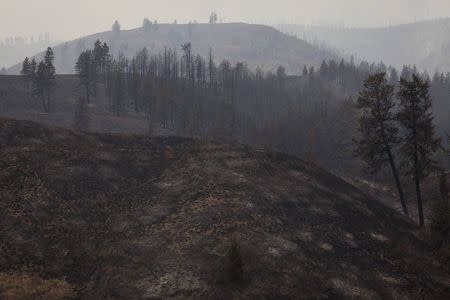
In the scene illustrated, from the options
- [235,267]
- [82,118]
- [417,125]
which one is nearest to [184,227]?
[235,267]

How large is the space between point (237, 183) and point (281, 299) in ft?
48.8

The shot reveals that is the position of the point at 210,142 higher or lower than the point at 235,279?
higher

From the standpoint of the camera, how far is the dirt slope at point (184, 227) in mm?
23328

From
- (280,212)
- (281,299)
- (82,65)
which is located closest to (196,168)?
(280,212)

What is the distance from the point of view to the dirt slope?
23.3 m

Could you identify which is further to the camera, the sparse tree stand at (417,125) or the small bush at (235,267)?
the sparse tree stand at (417,125)

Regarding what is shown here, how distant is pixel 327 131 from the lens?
104438 mm

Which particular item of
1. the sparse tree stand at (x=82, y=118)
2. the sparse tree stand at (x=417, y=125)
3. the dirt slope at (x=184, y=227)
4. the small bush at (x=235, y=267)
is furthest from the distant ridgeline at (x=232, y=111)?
the small bush at (x=235, y=267)

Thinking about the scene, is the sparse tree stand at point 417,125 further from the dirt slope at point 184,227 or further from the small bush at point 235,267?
the small bush at point 235,267

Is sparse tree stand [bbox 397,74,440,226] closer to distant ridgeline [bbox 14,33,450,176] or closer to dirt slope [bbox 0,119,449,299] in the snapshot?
dirt slope [bbox 0,119,449,299]

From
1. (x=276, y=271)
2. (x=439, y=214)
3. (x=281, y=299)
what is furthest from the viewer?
(x=439, y=214)

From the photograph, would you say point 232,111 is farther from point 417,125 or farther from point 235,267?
point 235,267

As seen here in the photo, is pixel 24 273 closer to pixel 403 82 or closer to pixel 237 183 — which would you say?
pixel 237 183

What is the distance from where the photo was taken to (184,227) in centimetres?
2895
